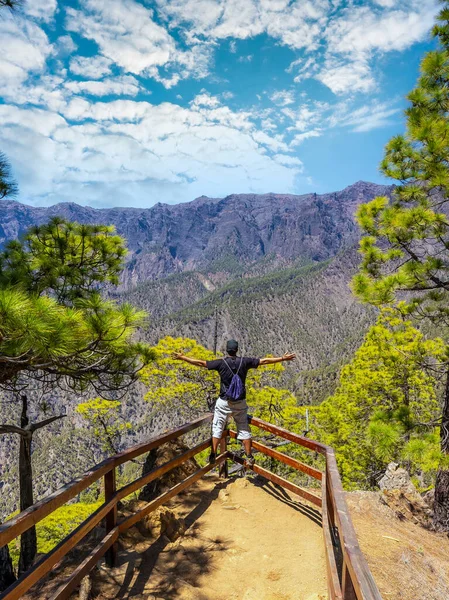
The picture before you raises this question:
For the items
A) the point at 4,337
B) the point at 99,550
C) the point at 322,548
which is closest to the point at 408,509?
the point at 322,548

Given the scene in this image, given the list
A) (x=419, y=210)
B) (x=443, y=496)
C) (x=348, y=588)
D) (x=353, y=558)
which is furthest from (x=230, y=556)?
(x=419, y=210)

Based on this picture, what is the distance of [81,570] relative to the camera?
2.96 meters

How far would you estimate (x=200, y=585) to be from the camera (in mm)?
3615

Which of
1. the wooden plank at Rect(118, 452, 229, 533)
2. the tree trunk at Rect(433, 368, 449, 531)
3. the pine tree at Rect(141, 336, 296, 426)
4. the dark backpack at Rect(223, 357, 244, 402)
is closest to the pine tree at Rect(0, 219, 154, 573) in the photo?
the dark backpack at Rect(223, 357, 244, 402)

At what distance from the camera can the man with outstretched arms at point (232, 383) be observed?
515 cm

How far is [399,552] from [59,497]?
468 cm

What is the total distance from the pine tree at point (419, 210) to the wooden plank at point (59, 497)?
14.3 ft

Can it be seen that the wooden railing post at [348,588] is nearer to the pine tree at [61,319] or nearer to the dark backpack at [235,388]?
the dark backpack at [235,388]

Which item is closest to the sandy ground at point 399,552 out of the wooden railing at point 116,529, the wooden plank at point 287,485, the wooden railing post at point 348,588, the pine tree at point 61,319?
the wooden railing at point 116,529

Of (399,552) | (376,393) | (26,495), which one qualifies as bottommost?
(26,495)

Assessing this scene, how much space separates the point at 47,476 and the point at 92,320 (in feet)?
264

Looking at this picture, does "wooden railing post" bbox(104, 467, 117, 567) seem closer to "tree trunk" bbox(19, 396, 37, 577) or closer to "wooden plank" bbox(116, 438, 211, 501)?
"wooden plank" bbox(116, 438, 211, 501)

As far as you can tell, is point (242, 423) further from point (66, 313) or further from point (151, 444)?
point (66, 313)

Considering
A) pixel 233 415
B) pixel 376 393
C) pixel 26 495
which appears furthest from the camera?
pixel 376 393
